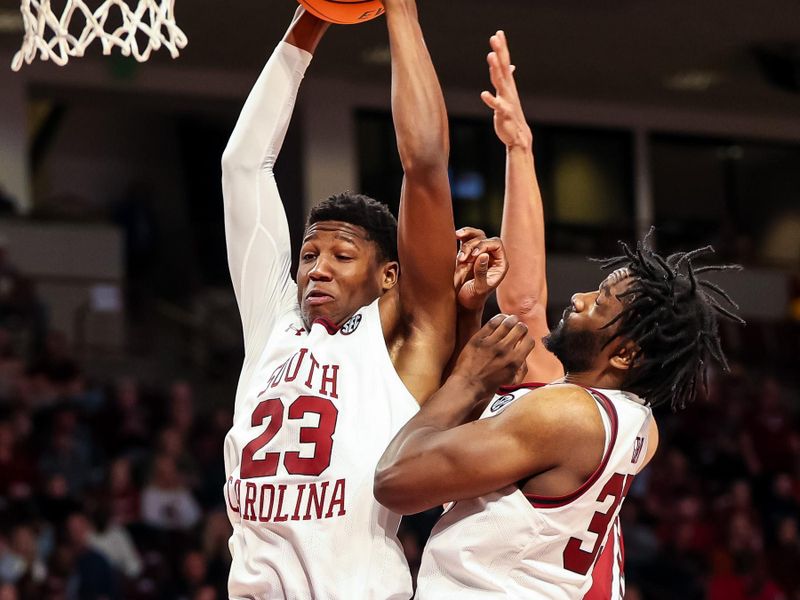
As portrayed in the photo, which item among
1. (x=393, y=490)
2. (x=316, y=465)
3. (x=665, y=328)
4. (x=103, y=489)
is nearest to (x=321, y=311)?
(x=316, y=465)

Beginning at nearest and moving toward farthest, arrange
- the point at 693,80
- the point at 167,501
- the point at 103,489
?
1. the point at 103,489
2. the point at 167,501
3. the point at 693,80

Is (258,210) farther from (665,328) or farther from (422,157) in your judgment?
(665,328)

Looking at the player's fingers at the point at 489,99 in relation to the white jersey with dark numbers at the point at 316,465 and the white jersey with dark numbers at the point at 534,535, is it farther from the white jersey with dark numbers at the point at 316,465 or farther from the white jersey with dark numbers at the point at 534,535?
the white jersey with dark numbers at the point at 534,535

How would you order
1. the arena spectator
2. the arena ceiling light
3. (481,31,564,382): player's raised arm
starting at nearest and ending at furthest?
(481,31,564,382): player's raised arm → the arena spectator → the arena ceiling light

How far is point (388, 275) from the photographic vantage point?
338 centimetres

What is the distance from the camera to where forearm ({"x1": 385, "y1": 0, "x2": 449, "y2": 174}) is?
3.08 meters

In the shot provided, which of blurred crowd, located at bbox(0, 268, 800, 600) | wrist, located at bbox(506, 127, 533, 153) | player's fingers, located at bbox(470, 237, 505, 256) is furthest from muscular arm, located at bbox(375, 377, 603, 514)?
blurred crowd, located at bbox(0, 268, 800, 600)

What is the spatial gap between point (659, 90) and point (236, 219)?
13148 mm

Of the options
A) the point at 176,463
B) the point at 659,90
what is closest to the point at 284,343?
the point at 176,463

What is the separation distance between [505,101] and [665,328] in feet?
3.23

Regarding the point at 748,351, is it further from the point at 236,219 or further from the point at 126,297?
the point at 236,219

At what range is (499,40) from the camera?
12.2ft

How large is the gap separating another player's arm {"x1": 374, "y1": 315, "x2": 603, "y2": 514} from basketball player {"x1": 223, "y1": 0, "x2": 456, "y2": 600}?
227 mm

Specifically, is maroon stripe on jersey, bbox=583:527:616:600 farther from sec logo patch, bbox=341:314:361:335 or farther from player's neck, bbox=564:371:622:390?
sec logo patch, bbox=341:314:361:335
